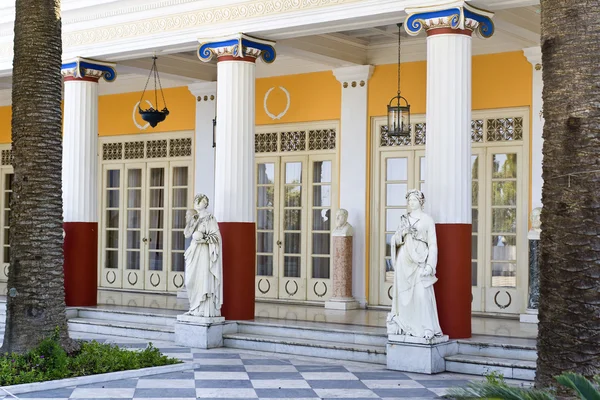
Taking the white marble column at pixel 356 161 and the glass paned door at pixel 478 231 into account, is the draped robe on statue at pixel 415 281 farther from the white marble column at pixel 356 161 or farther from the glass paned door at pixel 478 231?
the white marble column at pixel 356 161

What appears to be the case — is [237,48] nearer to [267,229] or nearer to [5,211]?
[267,229]

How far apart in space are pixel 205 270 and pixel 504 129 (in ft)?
15.0

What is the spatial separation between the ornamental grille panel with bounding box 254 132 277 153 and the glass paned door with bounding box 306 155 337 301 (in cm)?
79

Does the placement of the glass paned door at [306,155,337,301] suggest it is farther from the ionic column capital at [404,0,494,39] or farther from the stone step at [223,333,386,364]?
the ionic column capital at [404,0,494,39]

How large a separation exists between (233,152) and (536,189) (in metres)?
4.05

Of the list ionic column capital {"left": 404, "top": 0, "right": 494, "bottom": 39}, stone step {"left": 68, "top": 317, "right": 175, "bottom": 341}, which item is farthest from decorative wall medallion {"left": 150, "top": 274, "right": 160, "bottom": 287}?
ionic column capital {"left": 404, "top": 0, "right": 494, "bottom": 39}

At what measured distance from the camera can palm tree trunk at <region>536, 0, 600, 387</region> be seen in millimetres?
5027

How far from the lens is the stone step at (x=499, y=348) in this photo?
970cm

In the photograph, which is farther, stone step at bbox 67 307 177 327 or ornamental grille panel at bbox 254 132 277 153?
ornamental grille panel at bbox 254 132 277 153

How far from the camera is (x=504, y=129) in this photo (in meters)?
12.9

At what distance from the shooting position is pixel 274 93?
15367 millimetres

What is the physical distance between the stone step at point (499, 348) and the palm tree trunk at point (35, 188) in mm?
4220

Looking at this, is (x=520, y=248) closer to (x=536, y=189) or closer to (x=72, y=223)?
(x=536, y=189)

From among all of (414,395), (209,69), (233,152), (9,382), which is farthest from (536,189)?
(9,382)
